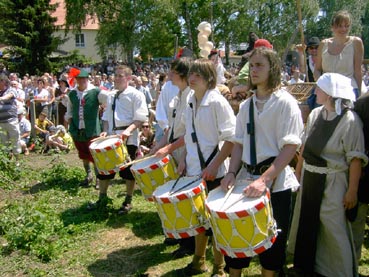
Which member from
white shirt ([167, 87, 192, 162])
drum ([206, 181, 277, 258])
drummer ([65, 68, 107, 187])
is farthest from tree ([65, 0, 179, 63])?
drum ([206, 181, 277, 258])

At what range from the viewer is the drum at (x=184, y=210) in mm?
3408

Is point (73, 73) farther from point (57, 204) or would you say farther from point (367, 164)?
point (367, 164)

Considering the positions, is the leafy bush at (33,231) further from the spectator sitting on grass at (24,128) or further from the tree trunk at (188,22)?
the tree trunk at (188,22)

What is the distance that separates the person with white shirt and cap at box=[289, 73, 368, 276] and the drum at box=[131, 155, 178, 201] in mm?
1291

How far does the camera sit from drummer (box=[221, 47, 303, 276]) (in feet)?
9.83

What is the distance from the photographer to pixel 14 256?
4.67 m

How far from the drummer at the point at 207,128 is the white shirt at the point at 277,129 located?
0.48 metres

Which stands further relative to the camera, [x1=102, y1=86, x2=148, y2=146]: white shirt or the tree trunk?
the tree trunk

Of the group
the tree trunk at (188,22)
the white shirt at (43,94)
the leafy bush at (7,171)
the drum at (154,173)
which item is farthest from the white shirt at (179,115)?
the tree trunk at (188,22)

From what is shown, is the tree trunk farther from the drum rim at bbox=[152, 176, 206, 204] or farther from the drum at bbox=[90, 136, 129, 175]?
the drum rim at bbox=[152, 176, 206, 204]

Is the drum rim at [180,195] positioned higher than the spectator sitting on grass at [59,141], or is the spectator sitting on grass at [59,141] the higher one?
the drum rim at [180,195]

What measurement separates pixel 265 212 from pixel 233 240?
11.3 inches

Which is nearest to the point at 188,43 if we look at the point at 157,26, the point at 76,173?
the point at 157,26

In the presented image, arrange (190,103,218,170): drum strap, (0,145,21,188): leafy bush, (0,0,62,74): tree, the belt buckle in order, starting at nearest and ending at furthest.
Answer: the belt buckle → (190,103,218,170): drum strap → (0,145,21,188): leafy bush → (0,0,62,74): tree
